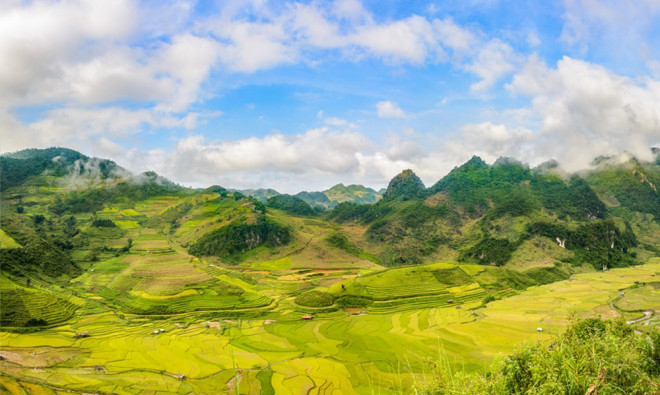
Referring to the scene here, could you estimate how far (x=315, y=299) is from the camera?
108 meters

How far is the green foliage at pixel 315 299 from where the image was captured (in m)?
106

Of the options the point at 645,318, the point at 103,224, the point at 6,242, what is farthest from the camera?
the point at 103,224

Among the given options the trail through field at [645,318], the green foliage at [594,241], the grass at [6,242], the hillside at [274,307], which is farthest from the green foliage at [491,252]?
the grass at [6,242]

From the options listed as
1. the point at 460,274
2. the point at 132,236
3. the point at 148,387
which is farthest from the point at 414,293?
the point at 132,236

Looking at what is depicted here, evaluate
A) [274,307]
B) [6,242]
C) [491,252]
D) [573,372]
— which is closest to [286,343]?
[274,307]

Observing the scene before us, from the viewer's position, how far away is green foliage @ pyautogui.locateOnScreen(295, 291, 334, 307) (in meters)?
106

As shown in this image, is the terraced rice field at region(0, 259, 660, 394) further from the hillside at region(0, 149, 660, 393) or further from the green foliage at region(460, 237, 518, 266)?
the green foliage at region(460, 237, 518, 266)

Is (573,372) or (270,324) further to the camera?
(270,324)

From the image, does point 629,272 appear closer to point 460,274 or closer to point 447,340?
point 460,274

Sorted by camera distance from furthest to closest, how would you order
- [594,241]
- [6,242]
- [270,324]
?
[594,241]
[6,242]
[270,324]

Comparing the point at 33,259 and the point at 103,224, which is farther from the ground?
the point at 103,224

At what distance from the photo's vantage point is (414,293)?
119 m

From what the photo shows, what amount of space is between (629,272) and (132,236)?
257 m

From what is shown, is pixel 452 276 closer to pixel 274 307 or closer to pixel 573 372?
pixel 274 307
